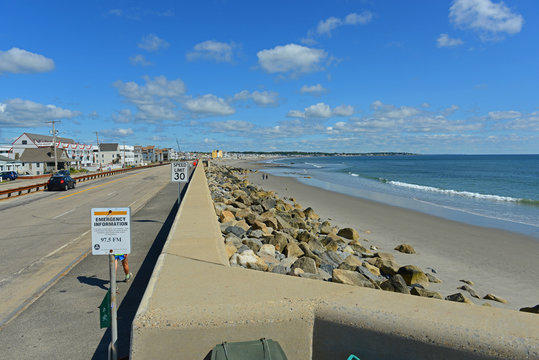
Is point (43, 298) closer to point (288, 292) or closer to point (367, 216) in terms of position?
point (288, 292)

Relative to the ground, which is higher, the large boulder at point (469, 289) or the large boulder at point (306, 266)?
the large boulder at point (306, 266)

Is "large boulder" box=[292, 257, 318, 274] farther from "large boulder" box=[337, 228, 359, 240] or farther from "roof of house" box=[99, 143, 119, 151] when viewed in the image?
"roof of house" box=[99, 143, 119, 151]

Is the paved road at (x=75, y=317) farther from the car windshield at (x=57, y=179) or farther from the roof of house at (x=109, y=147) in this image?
the roof of house at (x=109, y=147)

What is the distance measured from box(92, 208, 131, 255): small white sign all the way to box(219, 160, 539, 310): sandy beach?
7.88 meters

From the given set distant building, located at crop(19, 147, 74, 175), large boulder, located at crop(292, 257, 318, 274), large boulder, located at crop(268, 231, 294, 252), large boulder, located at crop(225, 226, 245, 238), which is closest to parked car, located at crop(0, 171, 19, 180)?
distant building, located at crop(19, 147, 74, 175)

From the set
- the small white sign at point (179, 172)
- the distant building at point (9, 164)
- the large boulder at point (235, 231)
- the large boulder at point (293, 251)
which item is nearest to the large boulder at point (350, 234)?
the large boulder at point (293, 251)

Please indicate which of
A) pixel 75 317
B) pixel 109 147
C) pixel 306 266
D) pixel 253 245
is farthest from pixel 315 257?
pixel 109 147

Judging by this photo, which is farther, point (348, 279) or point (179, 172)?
point (179, 172)

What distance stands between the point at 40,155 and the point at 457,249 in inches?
3274

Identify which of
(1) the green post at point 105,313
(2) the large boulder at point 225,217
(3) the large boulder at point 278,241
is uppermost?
(1) the green post at point 105,313

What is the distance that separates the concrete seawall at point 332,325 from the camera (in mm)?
2949

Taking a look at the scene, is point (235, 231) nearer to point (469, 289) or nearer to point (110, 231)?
point (110, 231)

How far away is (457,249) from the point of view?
46.2ft

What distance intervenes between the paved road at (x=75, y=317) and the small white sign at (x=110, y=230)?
1.56m
